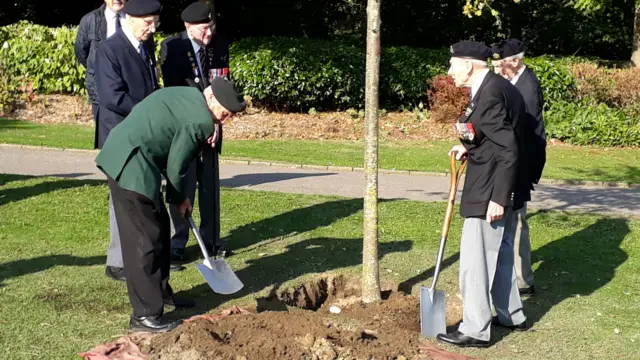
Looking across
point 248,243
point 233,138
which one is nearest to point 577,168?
point 233,138

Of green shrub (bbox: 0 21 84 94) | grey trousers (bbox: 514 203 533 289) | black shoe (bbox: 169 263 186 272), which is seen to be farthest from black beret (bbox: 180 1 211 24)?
green shrub (bbox: 0 21 84 94)

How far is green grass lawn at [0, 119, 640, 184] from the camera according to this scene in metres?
13.3

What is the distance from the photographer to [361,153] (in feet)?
48.1

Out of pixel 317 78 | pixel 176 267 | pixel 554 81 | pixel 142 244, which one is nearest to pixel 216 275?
pixel 142 244

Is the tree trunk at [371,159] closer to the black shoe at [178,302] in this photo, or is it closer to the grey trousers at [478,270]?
the grey trousers at [478,270]

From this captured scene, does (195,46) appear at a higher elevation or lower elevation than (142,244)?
higher

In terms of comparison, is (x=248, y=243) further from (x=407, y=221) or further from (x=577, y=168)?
(x=577, y=168)

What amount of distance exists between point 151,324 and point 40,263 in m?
1.93

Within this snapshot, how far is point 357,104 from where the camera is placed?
1897 centimetres

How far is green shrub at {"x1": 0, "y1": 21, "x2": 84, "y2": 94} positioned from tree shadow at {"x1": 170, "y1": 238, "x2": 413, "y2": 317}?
11723 mm

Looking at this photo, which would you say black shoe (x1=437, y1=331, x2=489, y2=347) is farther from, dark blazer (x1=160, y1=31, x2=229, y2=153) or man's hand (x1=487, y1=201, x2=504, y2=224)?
dark blazer (x1=160, y1=31, x2=229, y2=153)

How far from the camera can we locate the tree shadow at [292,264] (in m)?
6.55

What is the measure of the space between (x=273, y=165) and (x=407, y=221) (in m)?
3.92

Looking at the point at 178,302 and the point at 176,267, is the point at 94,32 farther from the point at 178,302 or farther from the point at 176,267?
the point at 178,302
